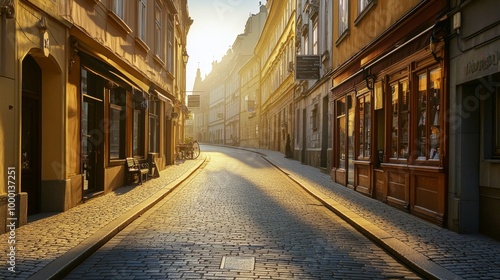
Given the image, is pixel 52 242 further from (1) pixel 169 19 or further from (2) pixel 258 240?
(1) pixel 169 19

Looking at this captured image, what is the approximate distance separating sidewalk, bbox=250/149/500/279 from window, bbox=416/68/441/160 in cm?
127

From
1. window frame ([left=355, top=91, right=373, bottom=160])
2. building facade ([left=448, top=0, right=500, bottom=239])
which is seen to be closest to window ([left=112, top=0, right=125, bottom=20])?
window frame ([left=355, top=91, right=373, bottom=160])

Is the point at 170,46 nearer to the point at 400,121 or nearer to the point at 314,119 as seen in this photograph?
the point at 314,119

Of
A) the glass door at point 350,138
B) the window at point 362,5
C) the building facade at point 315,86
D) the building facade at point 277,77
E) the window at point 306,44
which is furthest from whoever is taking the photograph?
the building facade at point 277,77

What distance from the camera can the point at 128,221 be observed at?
8.02 m

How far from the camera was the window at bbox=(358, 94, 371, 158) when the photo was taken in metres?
12.0

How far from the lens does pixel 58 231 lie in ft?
22.5

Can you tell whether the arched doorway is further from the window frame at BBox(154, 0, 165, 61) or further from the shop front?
the window frame at BBox(154, 0, 165, 61)

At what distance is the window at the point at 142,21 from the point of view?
48.4 feet

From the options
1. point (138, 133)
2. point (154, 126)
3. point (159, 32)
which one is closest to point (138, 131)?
point (138, 133)

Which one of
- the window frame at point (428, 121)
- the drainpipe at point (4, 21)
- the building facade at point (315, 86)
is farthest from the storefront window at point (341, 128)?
the drainpipe at point (4, 21)

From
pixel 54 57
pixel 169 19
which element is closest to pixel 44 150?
pixel 54 57

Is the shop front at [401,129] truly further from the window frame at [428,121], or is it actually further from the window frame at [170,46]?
the window frame at [170,46]

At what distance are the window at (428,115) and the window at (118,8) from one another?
775 centimetres
